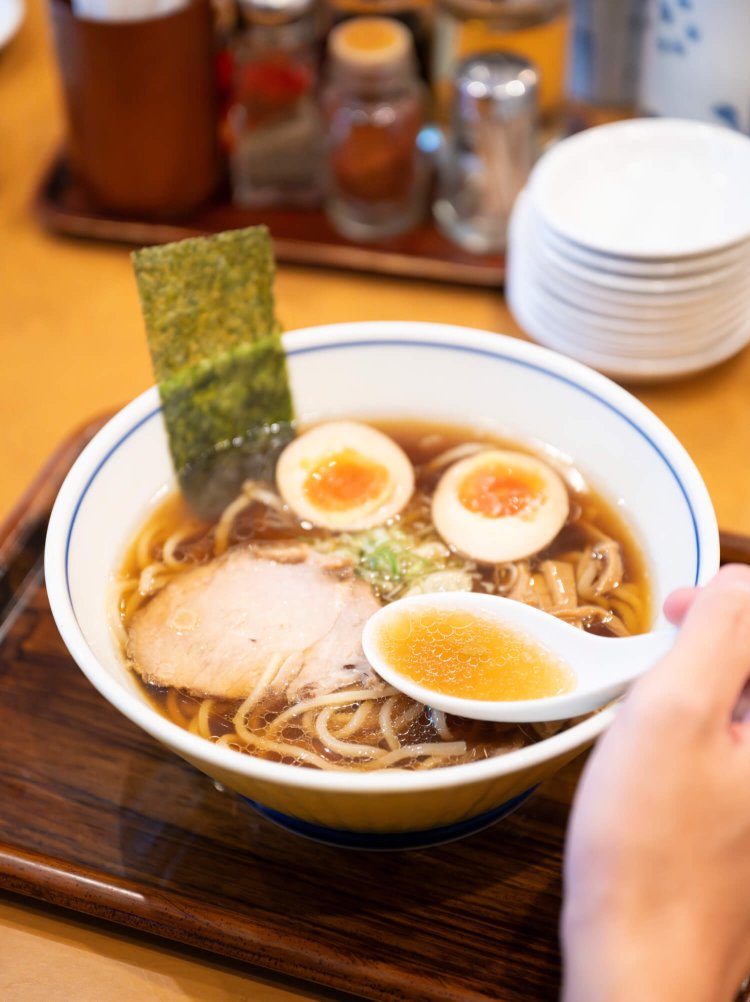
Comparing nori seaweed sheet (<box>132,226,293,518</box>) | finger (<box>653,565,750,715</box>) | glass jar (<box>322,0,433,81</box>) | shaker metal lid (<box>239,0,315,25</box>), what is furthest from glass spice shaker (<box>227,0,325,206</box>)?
finger (<box>653,565,750,715</box>)

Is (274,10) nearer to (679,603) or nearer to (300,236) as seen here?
(300,236)

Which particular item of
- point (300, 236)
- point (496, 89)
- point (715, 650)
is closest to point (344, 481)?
point (715, 650)

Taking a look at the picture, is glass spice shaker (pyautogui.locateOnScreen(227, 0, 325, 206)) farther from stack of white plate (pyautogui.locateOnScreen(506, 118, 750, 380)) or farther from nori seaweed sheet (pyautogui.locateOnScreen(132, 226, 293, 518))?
nori seaweed sheet (pyautogui.locateOnScreen(132, 226, 293, 518))

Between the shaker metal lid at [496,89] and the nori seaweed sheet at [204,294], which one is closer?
the nori seaweed sheet at [204,294]

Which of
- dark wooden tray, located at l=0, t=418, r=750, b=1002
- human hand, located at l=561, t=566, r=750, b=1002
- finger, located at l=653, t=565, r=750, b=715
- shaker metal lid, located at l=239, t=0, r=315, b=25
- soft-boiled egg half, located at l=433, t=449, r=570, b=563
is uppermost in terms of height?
shaker metal lid, located at l=239, t=0, r=315, b=25

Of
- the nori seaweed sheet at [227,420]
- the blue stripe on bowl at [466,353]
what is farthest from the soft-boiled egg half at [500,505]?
the nori seaweed sheet at [227,420]

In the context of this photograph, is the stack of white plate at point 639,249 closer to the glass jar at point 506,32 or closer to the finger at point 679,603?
the glass jar at point 506,32

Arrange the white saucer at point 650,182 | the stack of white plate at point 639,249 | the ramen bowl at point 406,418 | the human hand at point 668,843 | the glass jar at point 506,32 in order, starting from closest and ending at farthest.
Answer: the human hand at point 668,843, the ramen bowl at point 406,418, the stack of white plate at point 639,249, the white saucer at point 650,182, the glass jar at point 506,32
